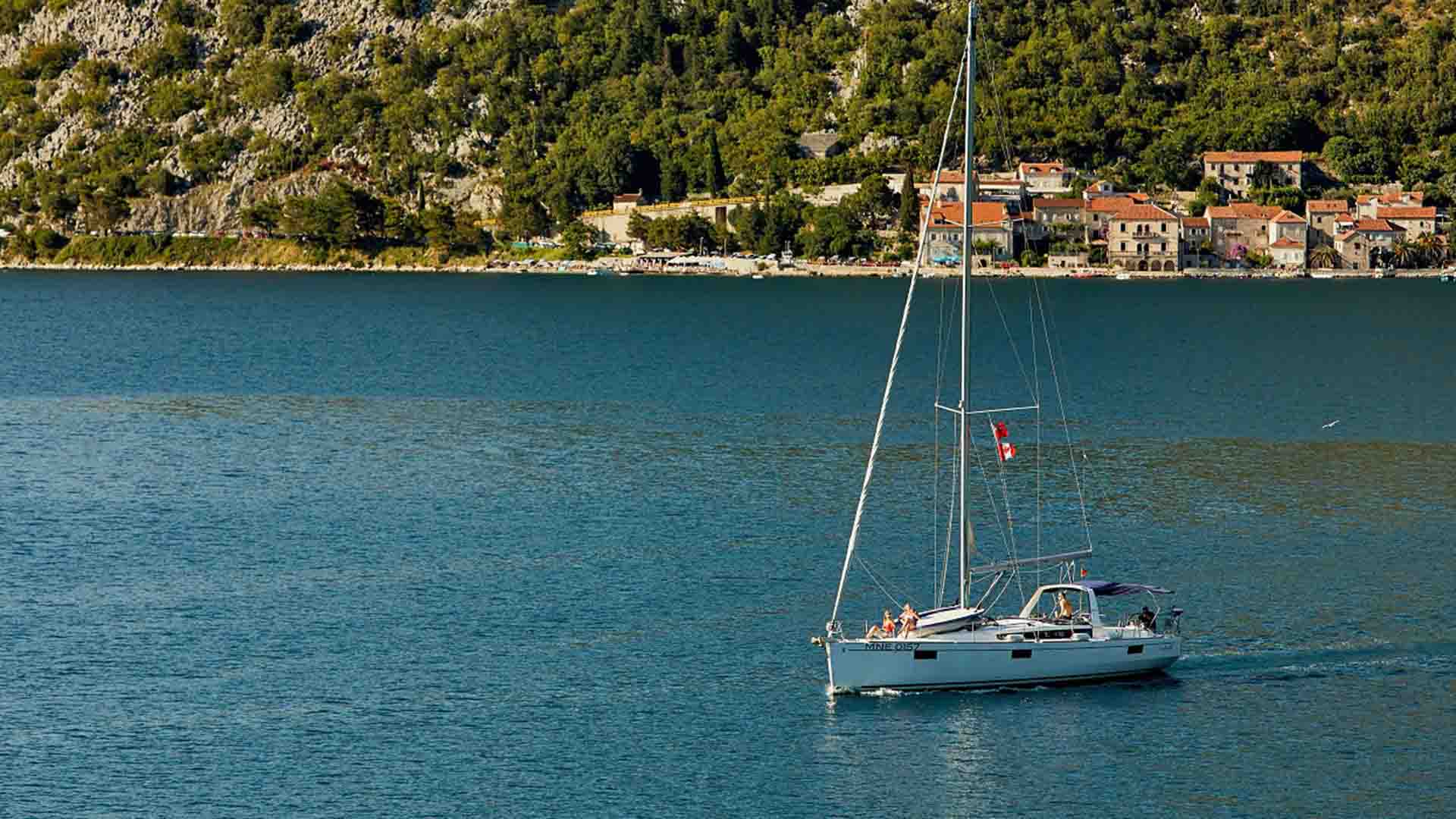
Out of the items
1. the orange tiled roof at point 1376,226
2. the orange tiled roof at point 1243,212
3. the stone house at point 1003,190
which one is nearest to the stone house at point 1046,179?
the stone house at point 1003,190

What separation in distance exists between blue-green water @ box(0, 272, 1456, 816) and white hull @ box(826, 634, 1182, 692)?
0.43m

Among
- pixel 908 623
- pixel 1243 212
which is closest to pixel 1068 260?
pixel 1243 212

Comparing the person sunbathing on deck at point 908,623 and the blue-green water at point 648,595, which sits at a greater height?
the person sunbathing on deck at point 908,623

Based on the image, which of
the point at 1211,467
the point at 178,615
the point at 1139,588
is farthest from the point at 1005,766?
the point at 1211,467

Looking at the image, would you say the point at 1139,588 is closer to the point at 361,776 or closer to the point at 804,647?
the point at 804,647

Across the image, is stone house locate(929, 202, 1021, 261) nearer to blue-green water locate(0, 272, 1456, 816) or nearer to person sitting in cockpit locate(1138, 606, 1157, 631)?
blue-green water locate(0, 272, 1456, 816)

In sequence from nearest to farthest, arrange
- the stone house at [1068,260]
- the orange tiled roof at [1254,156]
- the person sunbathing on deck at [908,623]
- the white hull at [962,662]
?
1. the white hull at [962,662]
2. the person sunbathing on deck at [908,623]
3. the stone house at [1068,260]
4. the orange tiled roof at [1254,156]

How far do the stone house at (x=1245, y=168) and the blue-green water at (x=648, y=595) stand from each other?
101861 millimetres

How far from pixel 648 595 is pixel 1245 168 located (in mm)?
160540

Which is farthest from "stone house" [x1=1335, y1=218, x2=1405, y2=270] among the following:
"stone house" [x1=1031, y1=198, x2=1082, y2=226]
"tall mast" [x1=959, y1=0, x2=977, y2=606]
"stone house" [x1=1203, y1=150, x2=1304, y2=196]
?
"tall mast" [x1=959, y1=0, x2=977, y2=606]

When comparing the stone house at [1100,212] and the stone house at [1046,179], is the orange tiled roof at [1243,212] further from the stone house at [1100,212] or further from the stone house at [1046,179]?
the stone house at [1046,179]

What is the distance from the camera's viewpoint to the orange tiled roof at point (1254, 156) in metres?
194

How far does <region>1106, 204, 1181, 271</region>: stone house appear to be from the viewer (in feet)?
602

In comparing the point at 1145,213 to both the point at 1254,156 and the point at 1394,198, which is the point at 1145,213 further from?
the point at 1394,198
